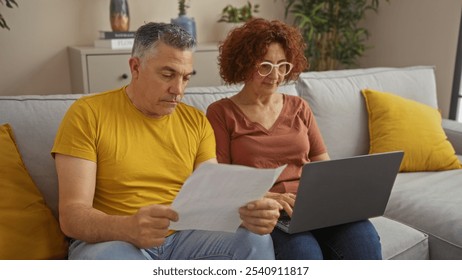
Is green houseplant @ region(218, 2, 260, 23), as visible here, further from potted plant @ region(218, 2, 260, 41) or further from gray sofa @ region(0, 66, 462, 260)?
gray sofa @ region(0, 66, 462, 260)

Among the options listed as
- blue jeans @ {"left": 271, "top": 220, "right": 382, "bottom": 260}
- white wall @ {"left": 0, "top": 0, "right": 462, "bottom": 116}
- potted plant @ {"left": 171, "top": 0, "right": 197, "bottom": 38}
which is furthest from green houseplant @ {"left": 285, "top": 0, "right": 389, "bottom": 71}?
blue jeans @ {"left": 271, "top": 220, "right": 382, "bottom": 260}

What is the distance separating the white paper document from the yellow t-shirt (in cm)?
26

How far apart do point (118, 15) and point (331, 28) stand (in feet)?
4.56

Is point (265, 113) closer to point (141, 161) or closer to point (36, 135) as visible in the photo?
point (141, 161)

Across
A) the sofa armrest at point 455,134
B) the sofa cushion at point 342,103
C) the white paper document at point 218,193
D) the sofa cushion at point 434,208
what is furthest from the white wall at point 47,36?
the white paper document at point 218,193

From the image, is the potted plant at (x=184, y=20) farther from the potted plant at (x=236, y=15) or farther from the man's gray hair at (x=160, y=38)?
the man's gray hair at (x=160, y=38)

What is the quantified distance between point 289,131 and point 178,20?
1507mm

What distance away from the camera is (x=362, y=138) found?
2193 mm

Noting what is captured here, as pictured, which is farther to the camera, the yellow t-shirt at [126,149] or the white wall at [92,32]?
the white wall at [92,32]

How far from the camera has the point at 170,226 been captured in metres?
1.12

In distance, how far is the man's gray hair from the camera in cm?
131

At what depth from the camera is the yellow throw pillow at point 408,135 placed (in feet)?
6.95

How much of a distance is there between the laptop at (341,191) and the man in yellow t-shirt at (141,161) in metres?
0.10
